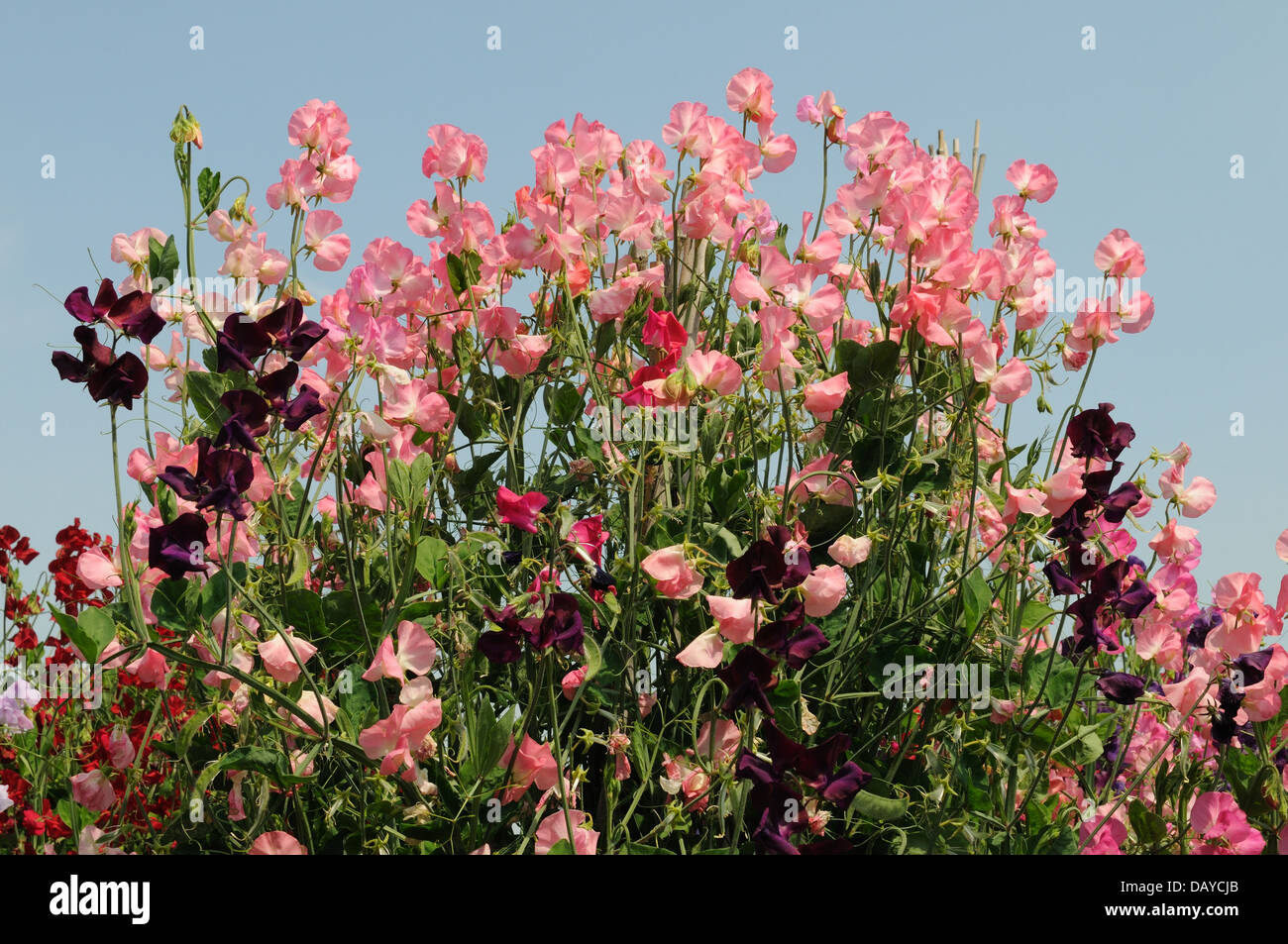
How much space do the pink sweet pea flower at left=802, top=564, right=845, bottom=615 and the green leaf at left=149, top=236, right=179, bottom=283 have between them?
3.53 ft

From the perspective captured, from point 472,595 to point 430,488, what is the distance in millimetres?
232

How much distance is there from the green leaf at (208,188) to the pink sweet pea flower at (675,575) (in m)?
1.06

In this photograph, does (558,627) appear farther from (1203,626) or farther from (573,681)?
(1203,626)

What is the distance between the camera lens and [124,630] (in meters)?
1.74

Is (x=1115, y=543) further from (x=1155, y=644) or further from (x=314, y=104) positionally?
(x=314, y=104)

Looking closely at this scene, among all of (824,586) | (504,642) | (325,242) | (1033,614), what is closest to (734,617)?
(824,586)

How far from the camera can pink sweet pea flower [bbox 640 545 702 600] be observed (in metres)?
1.50

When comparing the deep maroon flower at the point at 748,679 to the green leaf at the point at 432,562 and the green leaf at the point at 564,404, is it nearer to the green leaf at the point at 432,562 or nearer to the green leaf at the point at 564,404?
the green leaf at the point at 432,562

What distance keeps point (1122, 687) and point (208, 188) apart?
172cm

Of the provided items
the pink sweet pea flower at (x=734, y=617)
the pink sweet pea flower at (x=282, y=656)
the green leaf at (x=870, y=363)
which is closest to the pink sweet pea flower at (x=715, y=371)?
the green leaf at (x=870, y=363)

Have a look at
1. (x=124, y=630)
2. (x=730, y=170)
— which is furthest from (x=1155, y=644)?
(x=124, y=630)

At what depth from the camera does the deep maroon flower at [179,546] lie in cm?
144

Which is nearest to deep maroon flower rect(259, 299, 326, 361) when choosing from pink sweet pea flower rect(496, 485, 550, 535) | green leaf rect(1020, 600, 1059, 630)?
pink sweet pea flower rect(496, 485, 550, 535)

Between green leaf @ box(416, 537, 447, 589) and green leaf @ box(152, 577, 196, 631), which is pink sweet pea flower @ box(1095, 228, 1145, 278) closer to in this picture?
green leaf @ box(416, 537, 447, 589)
